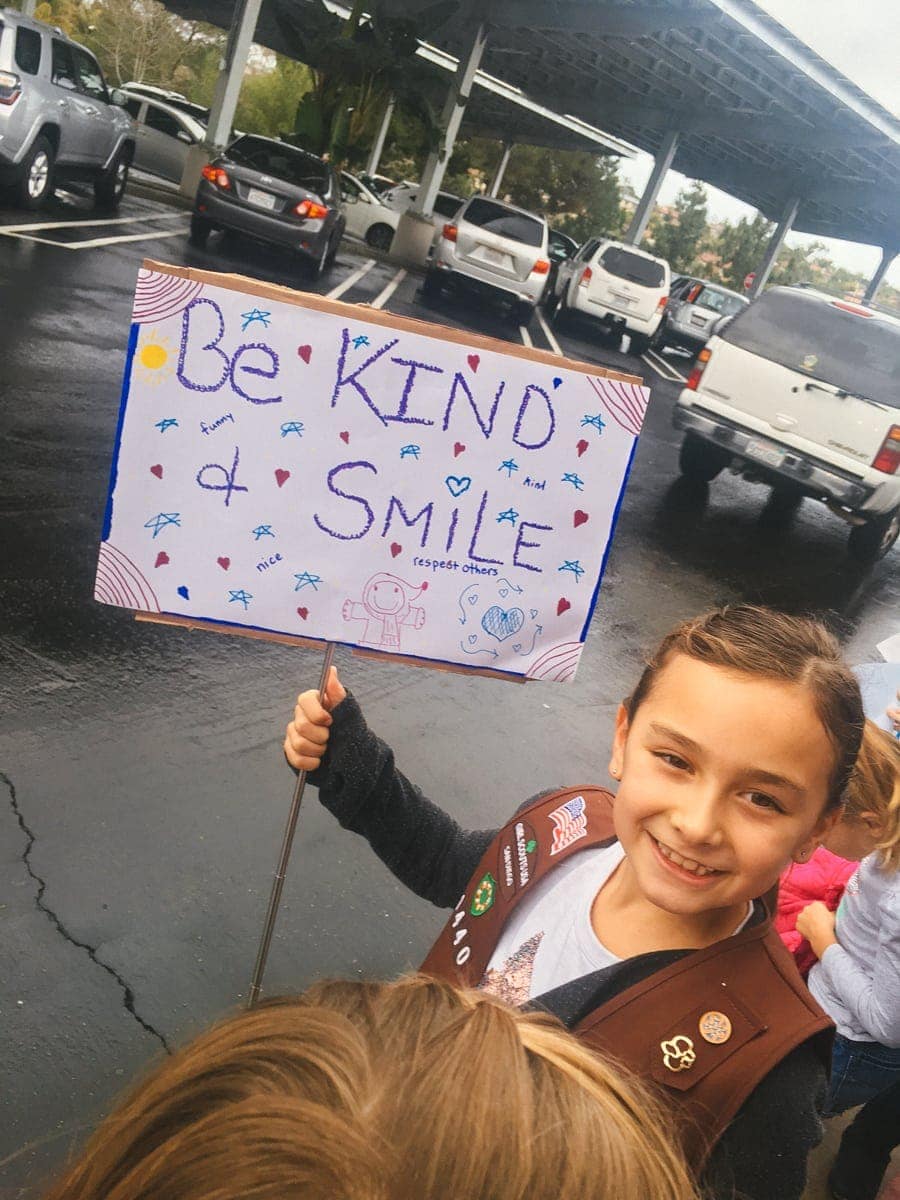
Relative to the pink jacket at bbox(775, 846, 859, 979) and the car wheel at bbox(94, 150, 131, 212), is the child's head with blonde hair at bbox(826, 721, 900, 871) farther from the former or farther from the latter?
the car wheel at bbox(94, 150, 131, 212)

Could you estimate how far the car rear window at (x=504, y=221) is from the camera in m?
17.6

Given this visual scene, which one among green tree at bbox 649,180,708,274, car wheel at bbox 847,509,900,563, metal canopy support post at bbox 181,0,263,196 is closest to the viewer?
car wheel at bbox 847,509,900,563

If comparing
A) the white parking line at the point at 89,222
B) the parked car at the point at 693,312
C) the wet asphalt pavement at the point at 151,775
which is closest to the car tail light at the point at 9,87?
the white parking line at the point at 89,222

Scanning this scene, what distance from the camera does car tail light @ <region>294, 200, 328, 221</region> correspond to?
1477 centimetres

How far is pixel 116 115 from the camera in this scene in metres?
14.5

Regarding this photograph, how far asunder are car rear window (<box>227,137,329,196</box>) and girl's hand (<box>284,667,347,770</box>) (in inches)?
573

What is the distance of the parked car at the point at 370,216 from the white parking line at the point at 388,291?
3124mm

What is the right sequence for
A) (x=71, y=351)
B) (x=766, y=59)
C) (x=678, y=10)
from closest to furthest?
1. (x=71, y=351)
2. (x=678, y=10)
3. (x=766, y=59)

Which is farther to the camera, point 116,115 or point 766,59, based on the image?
point 766,59

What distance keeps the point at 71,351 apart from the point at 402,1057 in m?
8.05

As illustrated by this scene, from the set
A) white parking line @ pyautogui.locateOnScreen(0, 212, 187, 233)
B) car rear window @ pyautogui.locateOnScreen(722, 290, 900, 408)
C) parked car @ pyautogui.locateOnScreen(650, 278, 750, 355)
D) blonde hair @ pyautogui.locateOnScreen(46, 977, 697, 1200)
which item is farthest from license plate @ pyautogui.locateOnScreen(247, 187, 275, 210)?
blonde hair @ pyautogui.locateOnScreen(46, 977, 697, 1200)

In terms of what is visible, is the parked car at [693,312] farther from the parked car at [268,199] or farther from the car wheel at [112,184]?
the car wheel at [112,184]

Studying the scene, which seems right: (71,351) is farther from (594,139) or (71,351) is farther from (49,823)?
(594,139)

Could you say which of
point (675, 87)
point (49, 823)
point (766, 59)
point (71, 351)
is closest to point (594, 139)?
point (675, 87)
